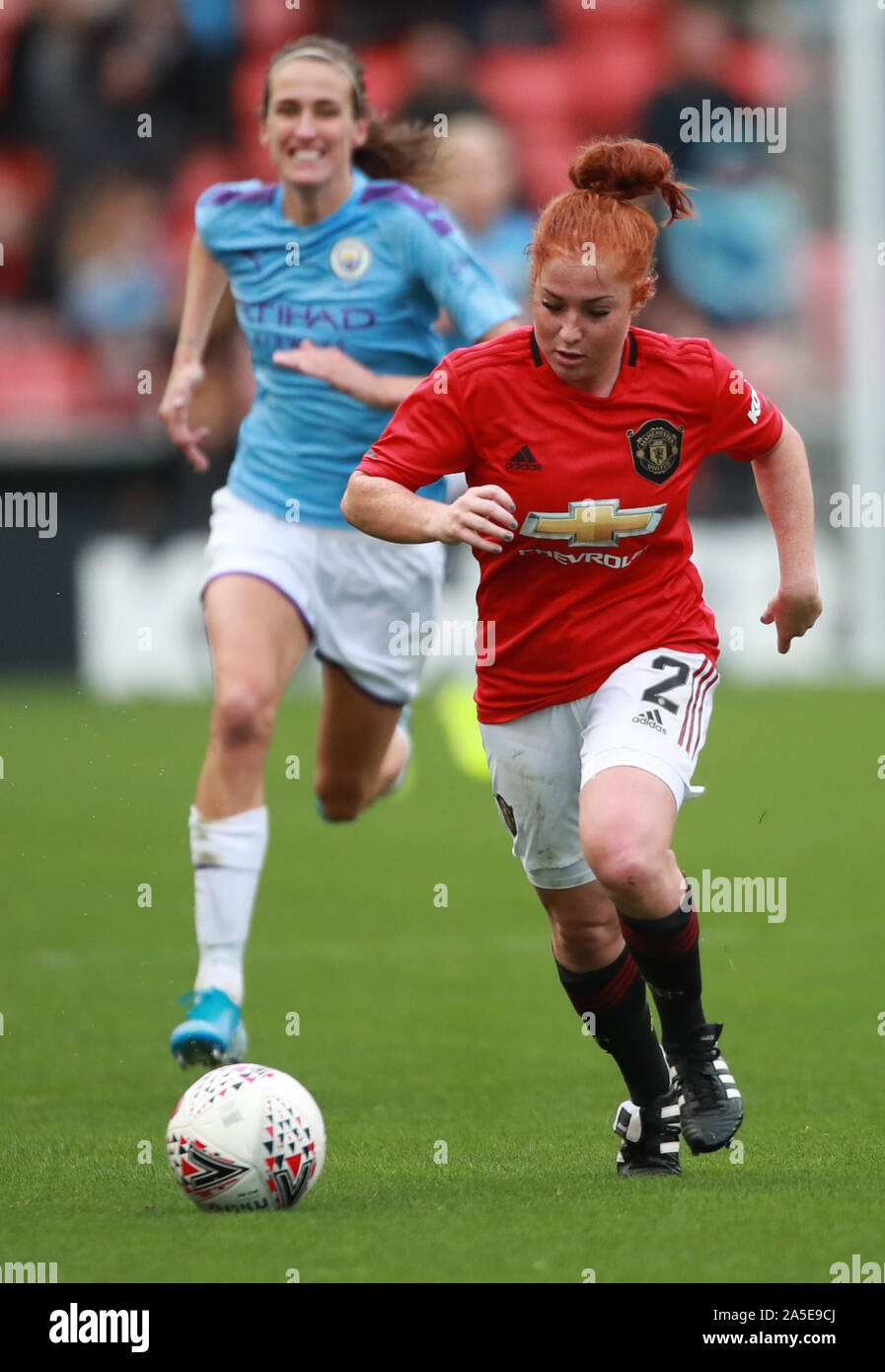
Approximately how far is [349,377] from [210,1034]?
5.99ft

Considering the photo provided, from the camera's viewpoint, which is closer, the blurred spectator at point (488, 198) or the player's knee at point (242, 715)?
the player's knee at point (242, 715)

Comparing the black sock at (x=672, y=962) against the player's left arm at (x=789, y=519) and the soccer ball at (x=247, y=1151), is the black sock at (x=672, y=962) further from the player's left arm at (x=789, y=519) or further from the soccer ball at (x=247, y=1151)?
the soccer ball at (x=247, y=1151)

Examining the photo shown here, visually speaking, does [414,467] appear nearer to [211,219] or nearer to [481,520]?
[481,520]

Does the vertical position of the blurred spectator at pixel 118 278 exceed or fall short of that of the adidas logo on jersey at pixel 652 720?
it exceeds it

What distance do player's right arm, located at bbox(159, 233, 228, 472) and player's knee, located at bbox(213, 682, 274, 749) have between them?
2.71ft

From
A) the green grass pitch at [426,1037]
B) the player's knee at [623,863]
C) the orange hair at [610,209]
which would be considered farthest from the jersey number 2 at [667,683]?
the green grass pitch at [426,1037]

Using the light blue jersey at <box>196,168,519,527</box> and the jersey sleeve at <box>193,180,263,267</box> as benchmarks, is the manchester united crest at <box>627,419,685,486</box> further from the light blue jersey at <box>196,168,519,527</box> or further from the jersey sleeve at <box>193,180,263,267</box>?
the jersey sleeve at <box>193,180,263,267</box>

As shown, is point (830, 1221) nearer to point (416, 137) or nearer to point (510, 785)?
point (510, 785)

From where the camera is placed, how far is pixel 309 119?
6.23 m

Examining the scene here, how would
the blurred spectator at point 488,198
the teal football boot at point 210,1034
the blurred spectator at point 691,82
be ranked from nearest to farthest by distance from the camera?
the teal football boot at point 210,1034 < the blurred spectator at point 488,198 < the blurred spectator at point 691,82

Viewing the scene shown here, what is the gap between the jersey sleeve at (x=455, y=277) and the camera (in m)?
5.86

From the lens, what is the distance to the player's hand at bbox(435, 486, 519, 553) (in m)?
4.11

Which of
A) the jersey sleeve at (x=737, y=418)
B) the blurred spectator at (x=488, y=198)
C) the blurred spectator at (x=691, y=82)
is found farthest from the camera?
the blurred spectator at (x=691, y=82)
